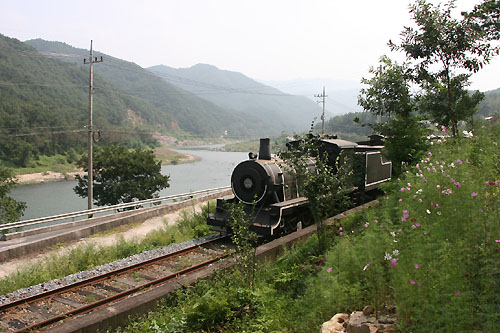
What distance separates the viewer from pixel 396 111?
1132cm

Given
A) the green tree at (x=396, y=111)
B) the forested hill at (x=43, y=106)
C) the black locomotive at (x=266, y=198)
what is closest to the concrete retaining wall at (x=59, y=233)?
the black locomotive at (x=266, y=198)

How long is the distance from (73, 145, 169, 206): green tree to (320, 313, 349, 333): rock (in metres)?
29.0

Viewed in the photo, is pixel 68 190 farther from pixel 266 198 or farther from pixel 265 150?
pixel 266 198

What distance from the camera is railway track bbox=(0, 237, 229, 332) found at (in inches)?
258

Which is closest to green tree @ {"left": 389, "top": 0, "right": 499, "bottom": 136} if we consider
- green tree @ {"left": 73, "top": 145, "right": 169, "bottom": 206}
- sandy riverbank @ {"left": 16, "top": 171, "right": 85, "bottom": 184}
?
green tree @ {"left": 73, "top": 145, "right": 169, "bottom": 206}

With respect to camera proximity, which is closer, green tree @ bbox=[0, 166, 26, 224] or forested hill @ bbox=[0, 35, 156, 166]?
green tree @ bbox=[0, 166, 26, 224]

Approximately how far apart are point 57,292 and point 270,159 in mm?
6465

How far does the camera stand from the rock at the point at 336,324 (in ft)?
13.7

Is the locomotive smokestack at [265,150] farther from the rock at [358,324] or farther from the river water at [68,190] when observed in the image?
the river water at [68,190]

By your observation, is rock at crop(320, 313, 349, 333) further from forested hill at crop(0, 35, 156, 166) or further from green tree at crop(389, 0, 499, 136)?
forested hill at crop(0, 35, 156, 166)

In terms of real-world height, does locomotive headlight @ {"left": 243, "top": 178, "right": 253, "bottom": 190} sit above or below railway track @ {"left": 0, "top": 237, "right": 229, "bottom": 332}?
above

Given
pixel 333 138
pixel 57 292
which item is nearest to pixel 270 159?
pixel 333 138

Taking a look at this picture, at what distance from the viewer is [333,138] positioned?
565 inches

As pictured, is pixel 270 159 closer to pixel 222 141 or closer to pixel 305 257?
pixel 305 257
